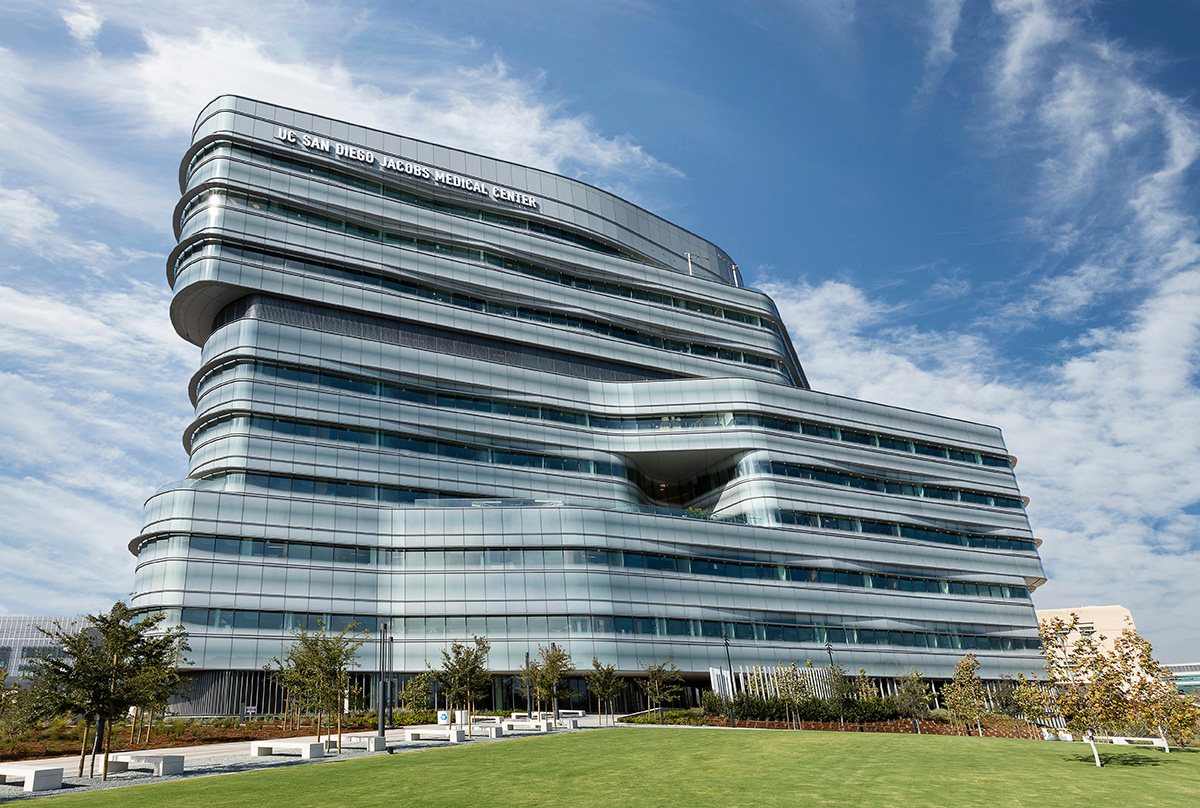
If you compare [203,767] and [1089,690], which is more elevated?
[1089,690]

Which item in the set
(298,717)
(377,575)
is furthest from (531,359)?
(298,717)

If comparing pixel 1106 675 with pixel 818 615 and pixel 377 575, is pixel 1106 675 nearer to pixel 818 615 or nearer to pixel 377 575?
pixel 818 615

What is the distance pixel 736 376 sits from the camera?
78938 mm

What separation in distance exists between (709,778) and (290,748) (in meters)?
18.8

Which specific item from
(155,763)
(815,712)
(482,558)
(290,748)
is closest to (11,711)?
(290,748)

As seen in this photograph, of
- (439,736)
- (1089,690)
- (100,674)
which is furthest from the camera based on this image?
(439,736)

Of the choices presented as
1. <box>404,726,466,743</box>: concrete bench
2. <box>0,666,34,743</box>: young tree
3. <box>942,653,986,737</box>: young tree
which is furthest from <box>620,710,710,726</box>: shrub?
<box>0,666,34,743</box>: young tree

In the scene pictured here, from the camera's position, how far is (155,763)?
27.8 m

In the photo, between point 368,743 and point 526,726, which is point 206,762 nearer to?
point 368,743

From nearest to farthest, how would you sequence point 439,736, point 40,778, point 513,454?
point 40,778 < point 439,736 < point 513,454

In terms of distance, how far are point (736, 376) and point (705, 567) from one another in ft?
67.7

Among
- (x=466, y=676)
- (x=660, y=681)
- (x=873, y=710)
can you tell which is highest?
(x=466, y=676)

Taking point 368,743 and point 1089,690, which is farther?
point 368,743

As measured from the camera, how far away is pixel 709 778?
896 inches
